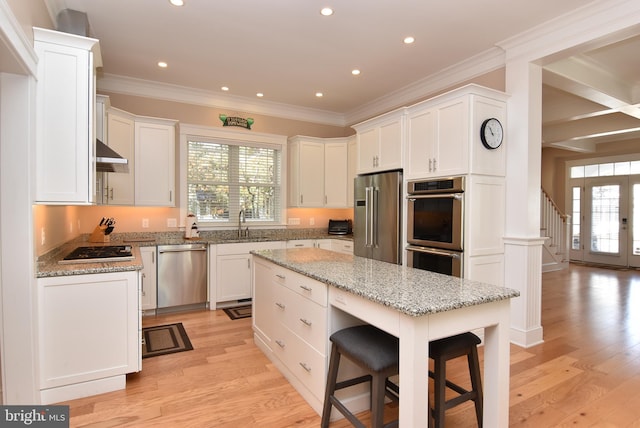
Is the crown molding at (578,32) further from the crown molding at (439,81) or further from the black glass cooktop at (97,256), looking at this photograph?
the black glass cooktop at (97,256)

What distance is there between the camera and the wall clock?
3.18 meters

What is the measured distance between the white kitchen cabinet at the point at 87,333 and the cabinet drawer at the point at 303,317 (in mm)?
1054

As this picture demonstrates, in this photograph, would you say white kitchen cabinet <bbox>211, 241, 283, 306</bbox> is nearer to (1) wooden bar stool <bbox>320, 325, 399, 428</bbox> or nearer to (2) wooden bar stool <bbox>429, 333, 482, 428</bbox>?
(1) wooden bar stool <bbox>320, 325, 399, 428</bbox>

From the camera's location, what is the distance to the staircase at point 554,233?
7.43 m

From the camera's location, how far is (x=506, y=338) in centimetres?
171

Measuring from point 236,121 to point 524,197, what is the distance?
3820mm

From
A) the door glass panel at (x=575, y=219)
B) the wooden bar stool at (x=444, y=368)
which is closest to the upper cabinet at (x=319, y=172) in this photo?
the wooden bar stool at (x=444, y=368)

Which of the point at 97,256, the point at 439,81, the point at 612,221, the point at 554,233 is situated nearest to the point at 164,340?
the point at 97,256

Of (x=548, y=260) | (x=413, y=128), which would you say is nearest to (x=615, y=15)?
(x=413, y=128)

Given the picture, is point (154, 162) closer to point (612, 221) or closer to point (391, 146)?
point (391, 146)

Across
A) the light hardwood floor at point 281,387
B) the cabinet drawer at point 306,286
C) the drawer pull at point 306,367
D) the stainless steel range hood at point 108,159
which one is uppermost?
the stainless steel range hood at point 108,159

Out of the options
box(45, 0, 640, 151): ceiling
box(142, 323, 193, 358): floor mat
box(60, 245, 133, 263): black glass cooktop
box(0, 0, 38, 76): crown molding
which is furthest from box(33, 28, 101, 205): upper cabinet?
box(142, 323, 193, 358): floor mat

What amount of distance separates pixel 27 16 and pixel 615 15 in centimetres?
405

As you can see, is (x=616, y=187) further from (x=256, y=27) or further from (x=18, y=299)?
(x=18, y=299)
